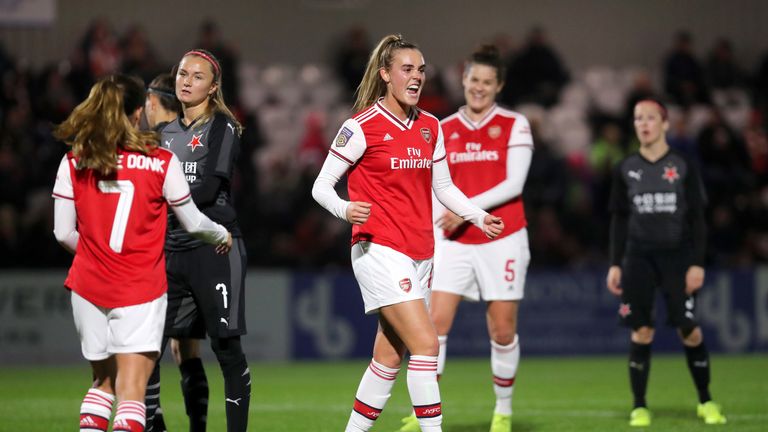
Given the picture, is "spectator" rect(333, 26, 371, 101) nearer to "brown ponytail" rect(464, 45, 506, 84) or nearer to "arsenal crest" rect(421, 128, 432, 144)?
"brown ponytail" rect(464, 45, 506, 84)

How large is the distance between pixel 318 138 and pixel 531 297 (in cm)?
451

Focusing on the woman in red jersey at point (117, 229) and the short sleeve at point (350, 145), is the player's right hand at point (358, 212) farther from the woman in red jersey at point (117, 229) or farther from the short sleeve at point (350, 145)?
the woman in red jersey at point (117, 229)

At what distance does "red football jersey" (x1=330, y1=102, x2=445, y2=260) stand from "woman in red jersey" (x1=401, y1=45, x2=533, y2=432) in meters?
1.59

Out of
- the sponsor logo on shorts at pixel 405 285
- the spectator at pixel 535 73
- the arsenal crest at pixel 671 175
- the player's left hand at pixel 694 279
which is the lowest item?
the player's left hand at pixel 694 279

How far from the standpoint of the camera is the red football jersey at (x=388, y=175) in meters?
6.00

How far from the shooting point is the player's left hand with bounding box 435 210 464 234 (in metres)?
7.66

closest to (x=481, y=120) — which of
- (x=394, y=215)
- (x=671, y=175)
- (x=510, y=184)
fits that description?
(x=510, y=184)

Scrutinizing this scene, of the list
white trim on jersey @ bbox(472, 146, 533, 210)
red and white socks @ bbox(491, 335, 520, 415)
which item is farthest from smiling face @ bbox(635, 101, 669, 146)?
red and white socks @ bbox(491, 335, 520, 415)

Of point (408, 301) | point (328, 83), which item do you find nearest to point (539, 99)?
point (328, 83)

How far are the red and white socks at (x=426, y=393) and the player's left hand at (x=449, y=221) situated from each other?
188cm

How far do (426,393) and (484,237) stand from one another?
2.14 metres

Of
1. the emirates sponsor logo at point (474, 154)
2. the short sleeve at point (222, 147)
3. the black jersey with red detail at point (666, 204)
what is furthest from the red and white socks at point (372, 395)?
the black jersey with red detail at point (666, 204)

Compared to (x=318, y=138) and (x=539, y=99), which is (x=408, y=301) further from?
(x=539, y=99)

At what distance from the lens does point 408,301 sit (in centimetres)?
592
